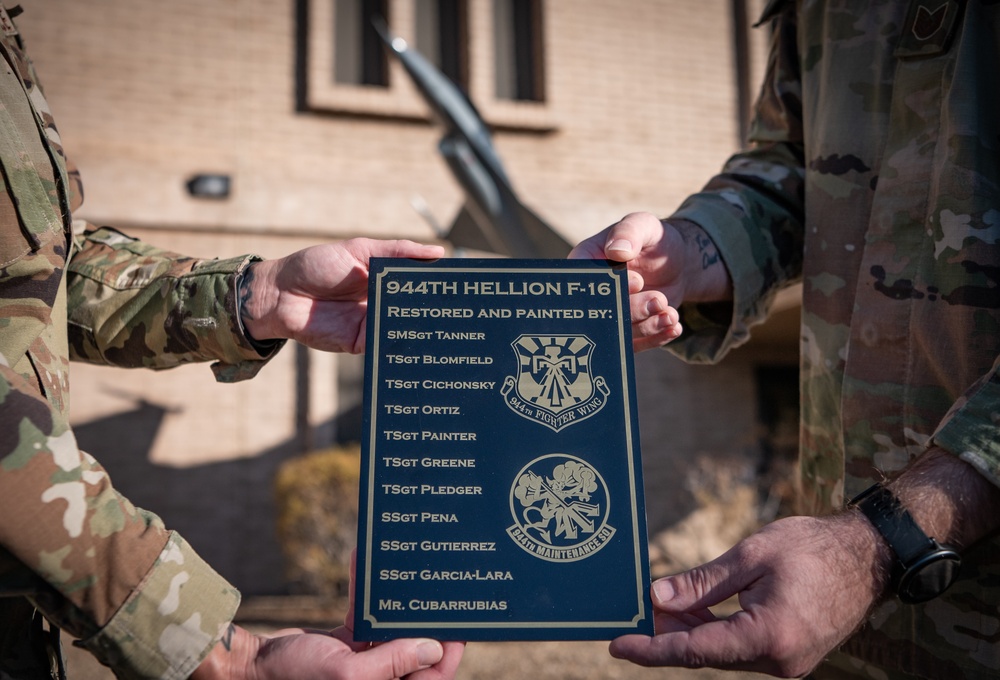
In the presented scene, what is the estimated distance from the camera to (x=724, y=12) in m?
8.48

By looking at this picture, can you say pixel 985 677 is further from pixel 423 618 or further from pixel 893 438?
pixel 423 618

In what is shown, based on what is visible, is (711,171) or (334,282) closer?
(334,282)

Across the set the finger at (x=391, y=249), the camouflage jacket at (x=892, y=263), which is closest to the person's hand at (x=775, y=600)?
the camouflage jacket at (x=892, y=263)

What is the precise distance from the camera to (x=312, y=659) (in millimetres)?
1078

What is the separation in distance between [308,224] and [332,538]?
306 cm

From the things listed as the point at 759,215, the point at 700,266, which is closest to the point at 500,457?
the point at 700,266

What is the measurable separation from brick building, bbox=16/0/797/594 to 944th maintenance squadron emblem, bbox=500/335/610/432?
17.1 feet

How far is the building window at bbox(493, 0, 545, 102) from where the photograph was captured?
8070 mm

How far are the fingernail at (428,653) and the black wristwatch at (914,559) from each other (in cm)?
70

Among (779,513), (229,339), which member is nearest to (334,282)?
(229,339)

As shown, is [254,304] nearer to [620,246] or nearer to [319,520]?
[620,246]

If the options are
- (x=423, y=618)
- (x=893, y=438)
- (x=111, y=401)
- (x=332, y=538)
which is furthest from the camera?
(x=111, y=401)

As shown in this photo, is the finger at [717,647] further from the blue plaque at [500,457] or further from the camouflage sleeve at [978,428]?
the camouflage sleeve at [978,428]

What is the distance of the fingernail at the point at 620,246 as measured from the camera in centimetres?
136
